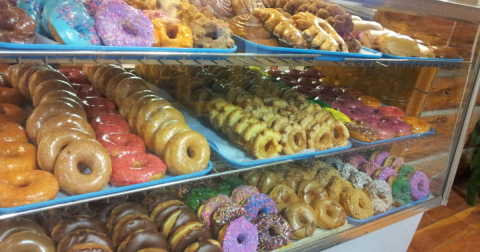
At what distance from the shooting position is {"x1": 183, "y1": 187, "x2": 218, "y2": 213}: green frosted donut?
6.57ft

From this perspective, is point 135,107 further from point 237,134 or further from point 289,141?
point 289,141

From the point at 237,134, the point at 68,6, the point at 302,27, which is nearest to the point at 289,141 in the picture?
the point at 237,134

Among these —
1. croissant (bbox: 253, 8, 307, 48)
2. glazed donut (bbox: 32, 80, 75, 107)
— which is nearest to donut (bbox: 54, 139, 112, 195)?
glazed donut (bbox: 32, 80, 75, 107)

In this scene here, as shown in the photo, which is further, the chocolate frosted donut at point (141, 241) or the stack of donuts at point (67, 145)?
the chocolate frosted donut at point (141, 241)

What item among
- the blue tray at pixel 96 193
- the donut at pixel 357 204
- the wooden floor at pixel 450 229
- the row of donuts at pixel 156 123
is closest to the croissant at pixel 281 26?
the row of donuts at pixel 156 123

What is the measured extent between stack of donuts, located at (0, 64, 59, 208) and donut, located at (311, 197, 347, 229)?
1.48 m

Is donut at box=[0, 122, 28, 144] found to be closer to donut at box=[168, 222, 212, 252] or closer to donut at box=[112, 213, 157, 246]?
donut at box=[112, 213, 157, 246]

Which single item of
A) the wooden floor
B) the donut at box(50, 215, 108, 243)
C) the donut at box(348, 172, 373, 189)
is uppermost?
the donut at box(50, 215, 108, 243)

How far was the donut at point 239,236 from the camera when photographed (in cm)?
176

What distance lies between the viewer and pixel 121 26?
4.69ft

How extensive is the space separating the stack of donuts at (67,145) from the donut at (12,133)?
30 millimetres

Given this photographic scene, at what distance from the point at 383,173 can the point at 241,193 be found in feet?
4.15

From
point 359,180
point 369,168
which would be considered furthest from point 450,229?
point 359,180

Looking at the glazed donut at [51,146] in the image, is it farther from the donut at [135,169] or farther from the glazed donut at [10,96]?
the glazed donut at [10,96]
